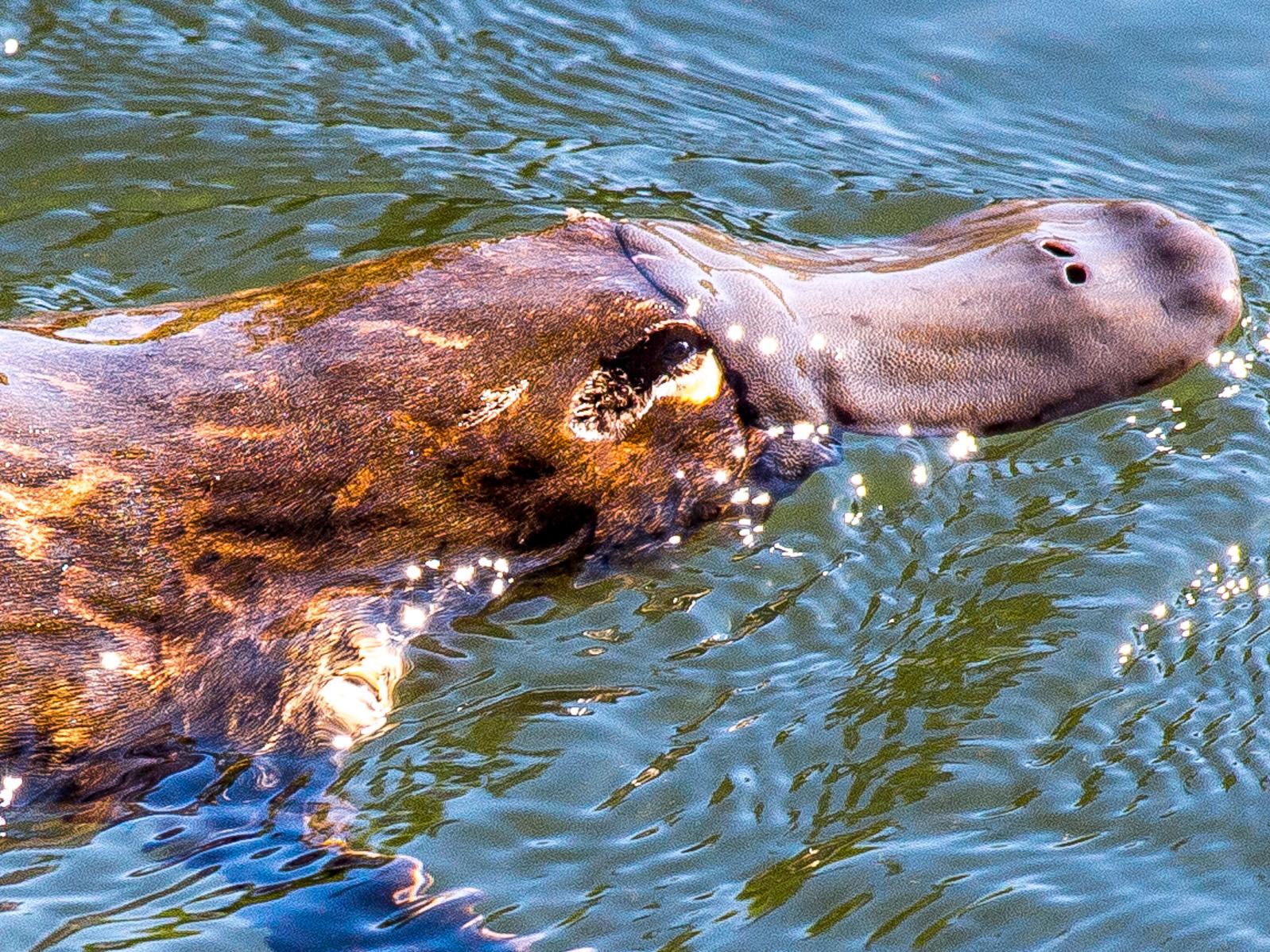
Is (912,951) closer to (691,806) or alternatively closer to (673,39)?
(691,806)

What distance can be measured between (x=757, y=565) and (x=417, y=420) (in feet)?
3.82

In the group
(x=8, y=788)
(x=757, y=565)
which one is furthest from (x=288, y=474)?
(x=757, y=565)

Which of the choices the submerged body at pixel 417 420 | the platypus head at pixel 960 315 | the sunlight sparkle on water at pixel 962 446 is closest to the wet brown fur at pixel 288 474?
the submerged body at pixel 417 420

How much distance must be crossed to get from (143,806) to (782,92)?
457cm

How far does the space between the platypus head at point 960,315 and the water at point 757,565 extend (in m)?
0.21

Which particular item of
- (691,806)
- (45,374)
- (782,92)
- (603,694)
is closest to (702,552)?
(603,694)

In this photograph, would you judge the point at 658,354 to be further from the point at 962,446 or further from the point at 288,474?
the point at 962,446

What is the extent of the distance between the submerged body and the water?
19 cm

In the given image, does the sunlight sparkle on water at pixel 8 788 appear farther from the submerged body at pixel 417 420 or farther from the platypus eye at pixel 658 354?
the platypus eye at pixel 658 354

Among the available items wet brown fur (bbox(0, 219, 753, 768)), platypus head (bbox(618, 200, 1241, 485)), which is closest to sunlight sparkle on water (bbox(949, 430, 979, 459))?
platypus head (bbox(618, 200, 1241, 485))

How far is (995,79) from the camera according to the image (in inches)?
306

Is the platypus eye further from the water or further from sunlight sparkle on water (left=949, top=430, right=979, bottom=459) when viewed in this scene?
sunlight sparkle on water (left=949, top=430, right=979, bottom=459)

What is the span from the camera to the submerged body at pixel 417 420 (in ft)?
13.2

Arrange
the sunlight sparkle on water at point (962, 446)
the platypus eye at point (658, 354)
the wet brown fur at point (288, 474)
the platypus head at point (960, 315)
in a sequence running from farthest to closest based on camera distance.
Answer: the sunlight sparkle on water at point (962, 446) < the platypus head at point (960, 315) < the platypus eye at point (658, 354) < the wet brown fur at point (288, 474)
